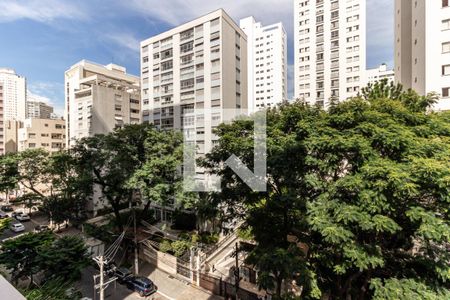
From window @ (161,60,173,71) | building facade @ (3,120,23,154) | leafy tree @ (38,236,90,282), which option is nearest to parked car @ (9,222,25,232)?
leafy tree @ (38,236,90,282)

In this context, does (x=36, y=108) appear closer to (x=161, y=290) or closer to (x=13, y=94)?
(x=13, y=94)

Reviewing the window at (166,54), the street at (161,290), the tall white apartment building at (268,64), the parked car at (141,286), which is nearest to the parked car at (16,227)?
the street at (161,290)

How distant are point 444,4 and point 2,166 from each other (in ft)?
128

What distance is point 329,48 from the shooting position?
107 feet

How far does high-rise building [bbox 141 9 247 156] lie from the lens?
79.3 feet

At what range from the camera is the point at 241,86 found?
27172 millimetres

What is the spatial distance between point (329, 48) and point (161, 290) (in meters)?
34.1

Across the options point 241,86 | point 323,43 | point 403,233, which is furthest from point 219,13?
point 403,233

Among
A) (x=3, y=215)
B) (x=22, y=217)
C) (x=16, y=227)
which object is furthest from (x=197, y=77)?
(x=3, y=215)

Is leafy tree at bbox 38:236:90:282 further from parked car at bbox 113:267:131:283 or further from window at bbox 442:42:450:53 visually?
window at bbox 442:42:450:53

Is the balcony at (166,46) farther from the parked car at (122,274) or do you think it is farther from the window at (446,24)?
the window at (446,24)

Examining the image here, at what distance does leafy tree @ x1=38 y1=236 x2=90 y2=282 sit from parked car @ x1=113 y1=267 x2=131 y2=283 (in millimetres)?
3071

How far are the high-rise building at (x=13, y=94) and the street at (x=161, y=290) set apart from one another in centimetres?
7106

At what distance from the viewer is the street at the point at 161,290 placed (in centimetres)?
1368
